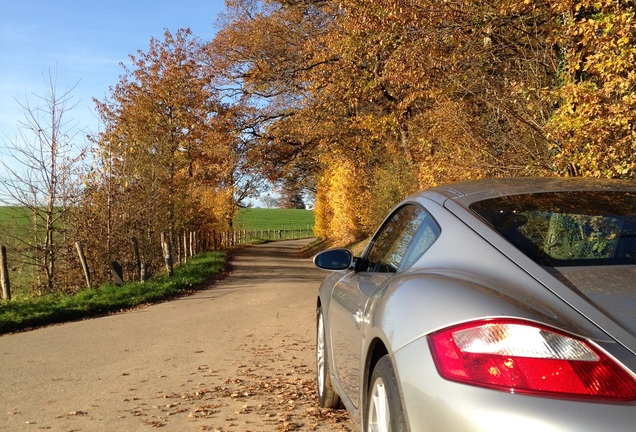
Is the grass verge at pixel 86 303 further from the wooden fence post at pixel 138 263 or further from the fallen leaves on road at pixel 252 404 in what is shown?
the fallen leaves on road at pixel 252 404

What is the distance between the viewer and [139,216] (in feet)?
64.5

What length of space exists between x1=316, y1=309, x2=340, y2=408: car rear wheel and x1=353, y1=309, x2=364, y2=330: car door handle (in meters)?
1.31

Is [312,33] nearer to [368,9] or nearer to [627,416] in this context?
[368,9]

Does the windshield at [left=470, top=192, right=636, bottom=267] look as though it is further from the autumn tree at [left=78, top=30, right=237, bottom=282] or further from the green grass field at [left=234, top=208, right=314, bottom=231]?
the green grass field at [left=234, top=208, right=314, bottom=231]

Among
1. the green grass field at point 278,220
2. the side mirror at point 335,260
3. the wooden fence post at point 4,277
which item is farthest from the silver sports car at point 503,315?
the green grass field at point 278,220

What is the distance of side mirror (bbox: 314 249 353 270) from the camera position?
454 cm

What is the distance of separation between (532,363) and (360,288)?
73.2 inches

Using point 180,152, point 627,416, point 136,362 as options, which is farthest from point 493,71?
point 180,152

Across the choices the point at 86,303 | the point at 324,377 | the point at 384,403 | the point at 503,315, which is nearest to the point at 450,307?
the point at 503,315

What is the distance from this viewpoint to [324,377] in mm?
5027

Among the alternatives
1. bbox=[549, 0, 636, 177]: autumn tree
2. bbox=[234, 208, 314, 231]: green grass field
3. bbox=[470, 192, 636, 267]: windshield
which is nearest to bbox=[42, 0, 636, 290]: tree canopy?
bbox=[549, 0, 636, 177]: autumn tree

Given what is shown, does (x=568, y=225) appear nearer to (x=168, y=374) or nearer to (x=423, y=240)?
(x=423, y=240)

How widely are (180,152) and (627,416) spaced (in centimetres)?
2756

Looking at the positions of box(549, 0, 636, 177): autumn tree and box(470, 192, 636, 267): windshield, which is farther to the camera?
box(549, 0, 636, 177): autumn tree
